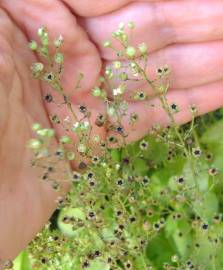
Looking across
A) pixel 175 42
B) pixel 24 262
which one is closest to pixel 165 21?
pixel 175 42

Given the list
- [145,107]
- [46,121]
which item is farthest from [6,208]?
[145,107]

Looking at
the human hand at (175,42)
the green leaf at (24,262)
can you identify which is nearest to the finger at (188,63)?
the human hand at (175,42)

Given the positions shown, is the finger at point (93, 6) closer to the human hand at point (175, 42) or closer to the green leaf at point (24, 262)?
the human hand at point (175, 42)

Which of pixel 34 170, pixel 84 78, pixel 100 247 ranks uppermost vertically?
pixel 84 78

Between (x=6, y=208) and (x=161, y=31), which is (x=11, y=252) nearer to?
(x=6, y=208)

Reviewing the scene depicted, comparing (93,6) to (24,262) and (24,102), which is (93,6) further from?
(24,262)

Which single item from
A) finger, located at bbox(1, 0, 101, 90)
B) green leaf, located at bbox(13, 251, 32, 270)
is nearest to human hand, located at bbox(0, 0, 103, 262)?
finger, located at bbox(1, 0, 101, 90)
